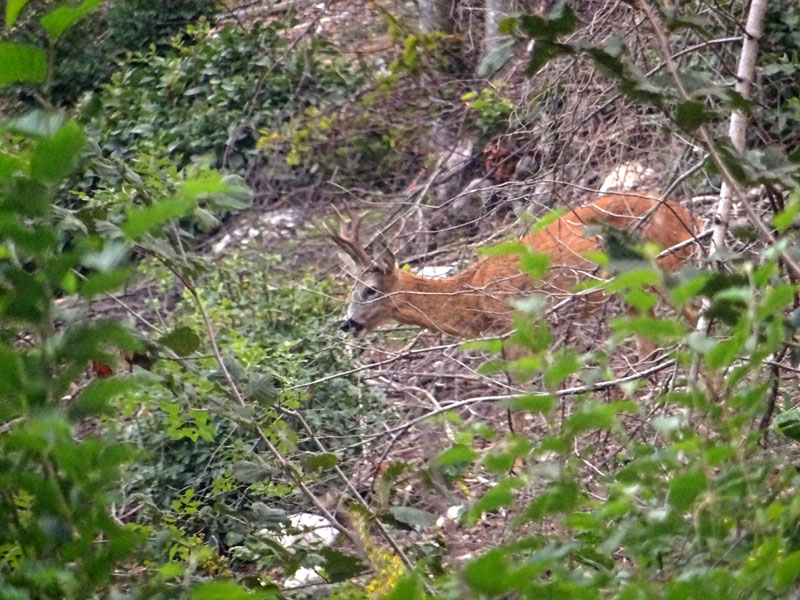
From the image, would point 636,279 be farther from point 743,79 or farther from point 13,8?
point 743,79

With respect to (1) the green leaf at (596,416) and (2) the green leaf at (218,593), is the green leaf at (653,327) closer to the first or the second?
(1) the green leaf at (596,416)

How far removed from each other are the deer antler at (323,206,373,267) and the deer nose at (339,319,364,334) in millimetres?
384

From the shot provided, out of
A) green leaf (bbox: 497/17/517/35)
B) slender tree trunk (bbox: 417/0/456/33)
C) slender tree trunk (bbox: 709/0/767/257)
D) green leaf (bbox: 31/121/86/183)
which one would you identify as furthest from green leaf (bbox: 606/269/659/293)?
slender tree trunk (bbox: 417/0/456/33)

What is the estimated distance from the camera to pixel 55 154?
98cm

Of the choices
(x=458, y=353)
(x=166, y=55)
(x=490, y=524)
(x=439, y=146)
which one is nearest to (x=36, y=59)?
(x=490, y=524)

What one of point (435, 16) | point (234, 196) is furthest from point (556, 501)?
point (435, 16)

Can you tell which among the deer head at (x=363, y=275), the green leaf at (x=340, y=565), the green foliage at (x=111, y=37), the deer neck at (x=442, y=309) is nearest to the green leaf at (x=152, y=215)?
the green leaf at (x=340, y=565)

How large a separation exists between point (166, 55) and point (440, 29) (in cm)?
359

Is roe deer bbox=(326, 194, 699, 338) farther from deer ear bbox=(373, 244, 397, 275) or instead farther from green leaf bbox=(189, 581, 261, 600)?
green leaf bbox=(189, 581, 261, 600)

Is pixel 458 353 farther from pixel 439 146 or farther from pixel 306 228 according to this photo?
pixel 439 146

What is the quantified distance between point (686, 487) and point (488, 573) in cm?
29

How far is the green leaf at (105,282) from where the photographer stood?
100 centimetres

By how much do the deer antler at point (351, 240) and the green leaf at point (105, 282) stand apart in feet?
16.9

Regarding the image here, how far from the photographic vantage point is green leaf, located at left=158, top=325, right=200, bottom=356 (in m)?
2.16
